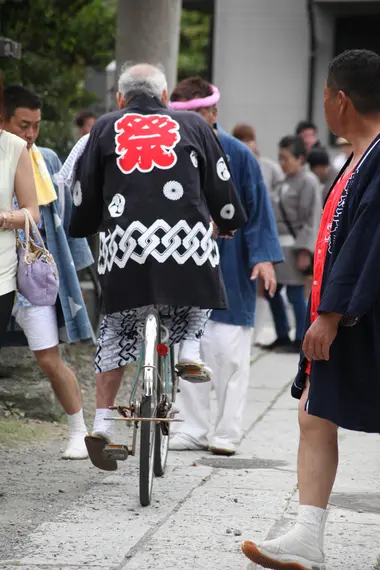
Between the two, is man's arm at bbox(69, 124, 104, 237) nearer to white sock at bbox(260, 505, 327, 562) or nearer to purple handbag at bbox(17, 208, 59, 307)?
purple handbag at bbox(17, 208, 59, 307)

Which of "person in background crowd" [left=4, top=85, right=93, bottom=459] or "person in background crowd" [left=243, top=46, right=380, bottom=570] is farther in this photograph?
"person in background crowd" [left=4, top=85, right=93, bottom=459]

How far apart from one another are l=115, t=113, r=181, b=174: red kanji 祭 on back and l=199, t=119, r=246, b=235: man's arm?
205 mm

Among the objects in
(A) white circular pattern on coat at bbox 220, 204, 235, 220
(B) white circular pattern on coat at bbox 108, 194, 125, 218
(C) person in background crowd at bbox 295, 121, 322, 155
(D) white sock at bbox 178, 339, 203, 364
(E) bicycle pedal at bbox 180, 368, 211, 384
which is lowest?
(E) bicycle pedal at bbox 180, 368, 211, 384

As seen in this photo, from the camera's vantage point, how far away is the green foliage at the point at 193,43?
31.7 meters

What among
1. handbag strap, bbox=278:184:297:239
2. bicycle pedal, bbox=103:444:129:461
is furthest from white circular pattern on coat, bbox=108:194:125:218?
handbag strap, bbox=278:184:297:239

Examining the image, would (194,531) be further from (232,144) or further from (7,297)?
(232,144)

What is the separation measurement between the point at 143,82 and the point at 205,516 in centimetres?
193

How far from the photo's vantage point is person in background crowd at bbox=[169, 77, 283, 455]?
6578 millimetres

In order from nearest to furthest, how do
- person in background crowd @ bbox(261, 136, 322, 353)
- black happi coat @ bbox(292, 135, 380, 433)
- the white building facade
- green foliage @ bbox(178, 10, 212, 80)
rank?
1. black happi coat @ bbox(292, 135, 380, 433)
2. person in background crowd @ bbox(261, 136, 322, 353)
3. the white building facade
4. green foliage @ bbox(178, 10, 212, 80)

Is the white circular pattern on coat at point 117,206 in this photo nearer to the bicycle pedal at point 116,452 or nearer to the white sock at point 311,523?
the bicycle pedal at point 116,452

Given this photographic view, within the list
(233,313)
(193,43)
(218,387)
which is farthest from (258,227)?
(193,43)

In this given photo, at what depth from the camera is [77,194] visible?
5.45 metres

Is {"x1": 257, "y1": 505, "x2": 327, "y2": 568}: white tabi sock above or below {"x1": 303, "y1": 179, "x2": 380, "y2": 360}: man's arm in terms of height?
below

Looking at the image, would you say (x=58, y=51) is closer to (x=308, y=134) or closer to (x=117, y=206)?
(x=117, y=206)
